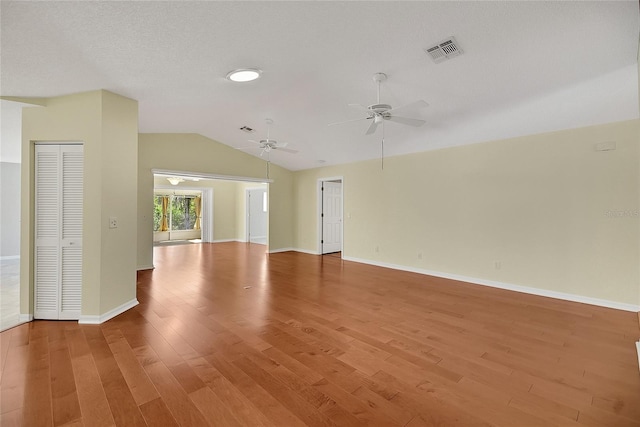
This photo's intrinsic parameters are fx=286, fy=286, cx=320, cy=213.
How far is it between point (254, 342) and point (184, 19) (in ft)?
9.25

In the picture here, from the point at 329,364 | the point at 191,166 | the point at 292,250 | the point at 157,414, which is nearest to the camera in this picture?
the point at 157,414

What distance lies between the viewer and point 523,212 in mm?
4512

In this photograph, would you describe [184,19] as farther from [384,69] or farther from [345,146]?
[345,146]

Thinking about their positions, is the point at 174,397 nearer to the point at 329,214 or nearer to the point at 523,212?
the point at 523,212

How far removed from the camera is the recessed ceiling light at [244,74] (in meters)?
3.07

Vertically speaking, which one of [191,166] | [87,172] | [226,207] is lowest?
[226,207]

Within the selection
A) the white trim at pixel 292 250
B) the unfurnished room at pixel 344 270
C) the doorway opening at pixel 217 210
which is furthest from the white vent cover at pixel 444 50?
the doorway opening at pixel 217 210

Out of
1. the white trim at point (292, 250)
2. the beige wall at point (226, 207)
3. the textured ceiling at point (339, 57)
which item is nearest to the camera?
the textured ceiling at point (339, 57)

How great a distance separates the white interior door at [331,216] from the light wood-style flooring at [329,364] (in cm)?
402

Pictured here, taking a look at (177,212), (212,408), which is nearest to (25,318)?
(212,408)

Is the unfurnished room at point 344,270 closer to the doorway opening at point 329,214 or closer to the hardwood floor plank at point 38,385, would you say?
the hardwood floor plank at point 38,385

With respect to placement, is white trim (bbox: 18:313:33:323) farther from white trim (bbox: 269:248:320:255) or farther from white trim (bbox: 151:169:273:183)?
white trim (bbox: 269:248:320:255)

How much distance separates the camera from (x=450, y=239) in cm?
536

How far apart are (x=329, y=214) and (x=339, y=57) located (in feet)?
18.4
